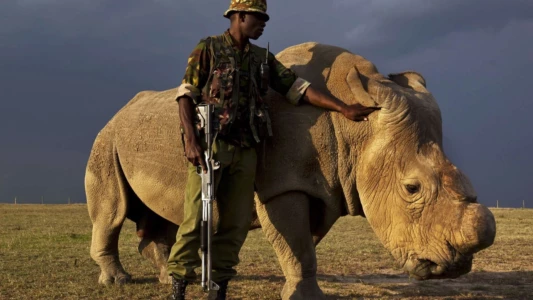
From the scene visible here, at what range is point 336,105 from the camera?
479 cm

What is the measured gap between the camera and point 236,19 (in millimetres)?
4688

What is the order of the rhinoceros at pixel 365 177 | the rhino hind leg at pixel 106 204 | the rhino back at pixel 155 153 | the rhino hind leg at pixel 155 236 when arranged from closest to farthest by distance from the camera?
the rhinoceros at pixel 365 177
the rhino back at pixel 155 153
the rhino hind leg at pixel 106 204
the rhino hind leg at pixel 155 236

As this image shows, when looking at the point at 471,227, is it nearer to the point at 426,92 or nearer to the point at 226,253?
the point at 426,92

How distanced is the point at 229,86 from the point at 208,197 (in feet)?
2.89

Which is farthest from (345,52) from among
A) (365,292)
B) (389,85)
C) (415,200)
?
(365,292)

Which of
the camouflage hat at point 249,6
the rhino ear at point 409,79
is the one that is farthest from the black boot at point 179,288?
the rhino ear at point 409,79

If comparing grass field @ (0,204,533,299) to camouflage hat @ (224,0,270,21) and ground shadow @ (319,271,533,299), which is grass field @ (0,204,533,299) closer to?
ground shadow @ (319,271,533,299)

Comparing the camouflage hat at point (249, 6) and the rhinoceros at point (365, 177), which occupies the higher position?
the camouflage hat at point (249, 6)

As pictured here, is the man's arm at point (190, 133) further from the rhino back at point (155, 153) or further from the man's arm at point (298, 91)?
the rhino back at point (155, 153)

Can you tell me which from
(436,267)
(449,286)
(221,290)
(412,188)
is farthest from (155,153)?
(449,286)

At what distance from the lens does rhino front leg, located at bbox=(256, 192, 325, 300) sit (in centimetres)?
487

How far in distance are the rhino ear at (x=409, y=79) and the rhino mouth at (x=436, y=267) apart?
1.57m

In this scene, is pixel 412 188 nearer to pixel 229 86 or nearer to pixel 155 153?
pixel 229 86

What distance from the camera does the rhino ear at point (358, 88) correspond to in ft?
15.8
